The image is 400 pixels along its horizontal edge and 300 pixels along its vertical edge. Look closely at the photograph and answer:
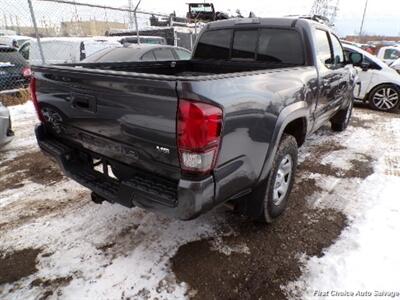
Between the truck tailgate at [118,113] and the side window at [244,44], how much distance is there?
2224 millimetres

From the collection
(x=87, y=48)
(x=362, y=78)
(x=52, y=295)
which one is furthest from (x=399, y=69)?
(x=52, y=295)

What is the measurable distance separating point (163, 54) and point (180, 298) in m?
6.05

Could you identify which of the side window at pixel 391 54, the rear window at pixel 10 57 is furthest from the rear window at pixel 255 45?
the side window at pixel 391 54

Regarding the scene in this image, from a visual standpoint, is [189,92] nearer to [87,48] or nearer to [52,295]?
[52,295]

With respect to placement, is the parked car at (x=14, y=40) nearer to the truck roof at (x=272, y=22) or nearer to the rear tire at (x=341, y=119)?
the truck roof at (x=272, y=22)

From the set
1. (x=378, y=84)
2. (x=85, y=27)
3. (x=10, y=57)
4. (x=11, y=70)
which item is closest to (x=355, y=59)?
(x=378, y=84)

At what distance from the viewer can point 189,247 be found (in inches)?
109

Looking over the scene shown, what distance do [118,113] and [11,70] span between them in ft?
25.2

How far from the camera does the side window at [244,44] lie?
381 centimetres

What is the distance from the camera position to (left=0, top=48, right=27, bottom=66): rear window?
27.5 ft

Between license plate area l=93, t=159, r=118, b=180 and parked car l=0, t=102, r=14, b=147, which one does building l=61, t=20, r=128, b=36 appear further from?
license plate area l=93, t=159, r=118, b=180

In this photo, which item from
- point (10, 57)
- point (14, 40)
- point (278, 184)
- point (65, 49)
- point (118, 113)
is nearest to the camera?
point (118, 113)

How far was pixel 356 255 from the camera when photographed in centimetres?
267

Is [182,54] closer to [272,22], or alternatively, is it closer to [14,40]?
[272,22]
